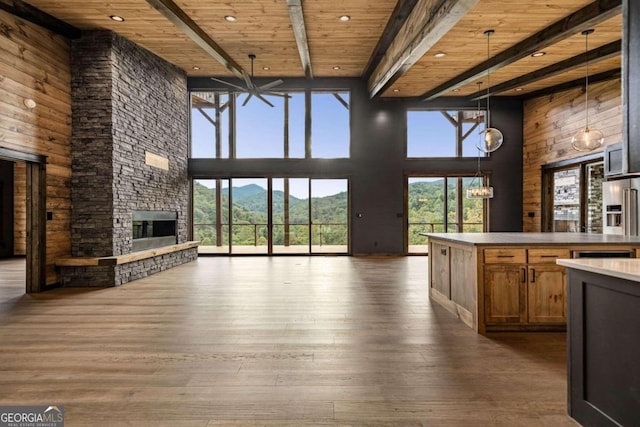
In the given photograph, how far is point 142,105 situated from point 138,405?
5.94 m

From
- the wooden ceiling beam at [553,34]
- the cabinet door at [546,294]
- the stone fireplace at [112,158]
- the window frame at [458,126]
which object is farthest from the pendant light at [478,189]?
the stone fireplace at [112,158]

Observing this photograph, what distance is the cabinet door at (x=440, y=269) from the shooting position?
410 centimetres

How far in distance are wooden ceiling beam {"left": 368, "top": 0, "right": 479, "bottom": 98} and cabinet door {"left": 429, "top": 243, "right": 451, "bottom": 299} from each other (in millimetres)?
2697

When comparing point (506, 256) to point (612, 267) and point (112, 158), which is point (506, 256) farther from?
point (112, 158)

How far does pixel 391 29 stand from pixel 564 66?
3265 mm

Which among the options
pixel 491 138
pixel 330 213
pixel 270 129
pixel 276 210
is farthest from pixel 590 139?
pixel 270 129

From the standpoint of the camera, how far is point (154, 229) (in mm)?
7023

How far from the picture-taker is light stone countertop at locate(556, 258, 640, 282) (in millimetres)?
1617

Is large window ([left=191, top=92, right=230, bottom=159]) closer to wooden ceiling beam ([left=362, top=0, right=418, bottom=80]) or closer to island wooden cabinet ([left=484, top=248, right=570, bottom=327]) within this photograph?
wooden ceiling beam ([left=362, top=0, right=418, bottom=80])

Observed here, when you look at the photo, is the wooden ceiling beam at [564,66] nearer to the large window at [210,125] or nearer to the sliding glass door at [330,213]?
the sliding glass door at [330,213]

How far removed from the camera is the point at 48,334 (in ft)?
10.9

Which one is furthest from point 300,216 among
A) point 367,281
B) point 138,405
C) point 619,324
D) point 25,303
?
point 619,324

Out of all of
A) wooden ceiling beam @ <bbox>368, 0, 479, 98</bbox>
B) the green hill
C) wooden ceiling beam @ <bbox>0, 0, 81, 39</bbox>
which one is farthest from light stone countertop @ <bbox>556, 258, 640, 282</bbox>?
the green hill

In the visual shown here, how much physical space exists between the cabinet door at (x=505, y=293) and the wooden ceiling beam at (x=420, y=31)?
2843mm
